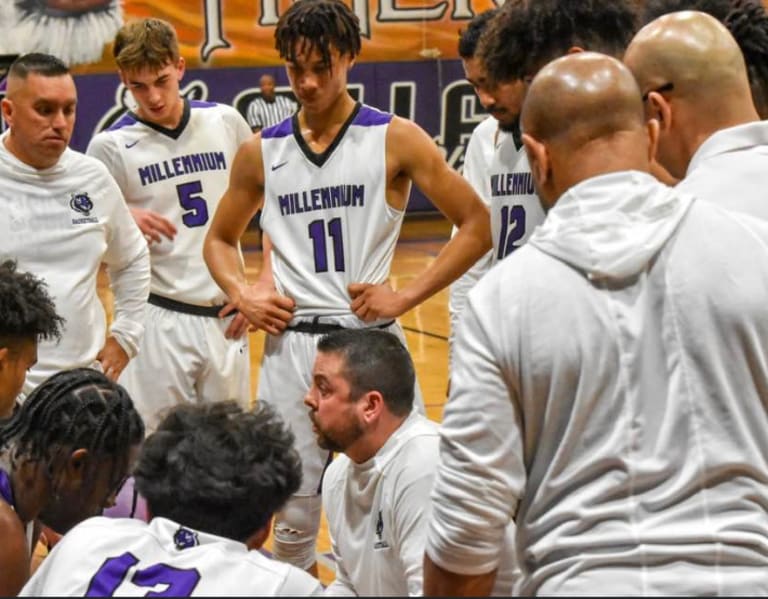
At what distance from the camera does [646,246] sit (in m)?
2.56

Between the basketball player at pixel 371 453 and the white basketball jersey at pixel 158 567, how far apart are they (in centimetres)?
114

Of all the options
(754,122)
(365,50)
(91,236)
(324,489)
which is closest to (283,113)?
(365,50)

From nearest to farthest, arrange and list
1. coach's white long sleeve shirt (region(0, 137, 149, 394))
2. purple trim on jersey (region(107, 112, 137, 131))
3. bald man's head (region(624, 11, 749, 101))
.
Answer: bald man's head (region(624, 11, 749, 101))
coach's white long sleeve shirt (region(0, 137, 149, 394))
purple trim on jersey (region(107, 112, 137, 131))

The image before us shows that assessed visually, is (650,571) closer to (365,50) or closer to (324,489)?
(324,489)

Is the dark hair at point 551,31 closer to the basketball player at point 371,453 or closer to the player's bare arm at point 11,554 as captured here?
the basketball player at point 371,453

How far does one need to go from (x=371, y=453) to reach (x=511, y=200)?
1219 millimetres

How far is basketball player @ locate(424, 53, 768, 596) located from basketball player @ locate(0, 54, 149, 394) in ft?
10.6

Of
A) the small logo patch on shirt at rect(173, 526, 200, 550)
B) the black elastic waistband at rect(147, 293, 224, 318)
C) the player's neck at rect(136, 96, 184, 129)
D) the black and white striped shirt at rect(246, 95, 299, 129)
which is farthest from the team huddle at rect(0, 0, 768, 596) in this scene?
the black and white striped shirt at rect(246, 95, 299, 129)

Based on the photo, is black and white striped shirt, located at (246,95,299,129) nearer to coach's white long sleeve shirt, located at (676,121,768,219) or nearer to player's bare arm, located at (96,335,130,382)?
player's bare arm, located at (96,335,130,382)

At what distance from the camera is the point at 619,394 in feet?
8.39

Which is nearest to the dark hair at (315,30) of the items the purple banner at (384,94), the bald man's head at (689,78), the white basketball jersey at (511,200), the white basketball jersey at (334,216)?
the white basketball jersey at (334,216)

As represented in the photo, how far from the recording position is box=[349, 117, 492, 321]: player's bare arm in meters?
5.06

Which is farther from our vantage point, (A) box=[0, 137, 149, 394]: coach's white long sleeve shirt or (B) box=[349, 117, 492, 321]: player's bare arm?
(A) box=[0, 137, 149, 394]: coach's white long sleeve shirt

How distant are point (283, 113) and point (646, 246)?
11.7 meters
